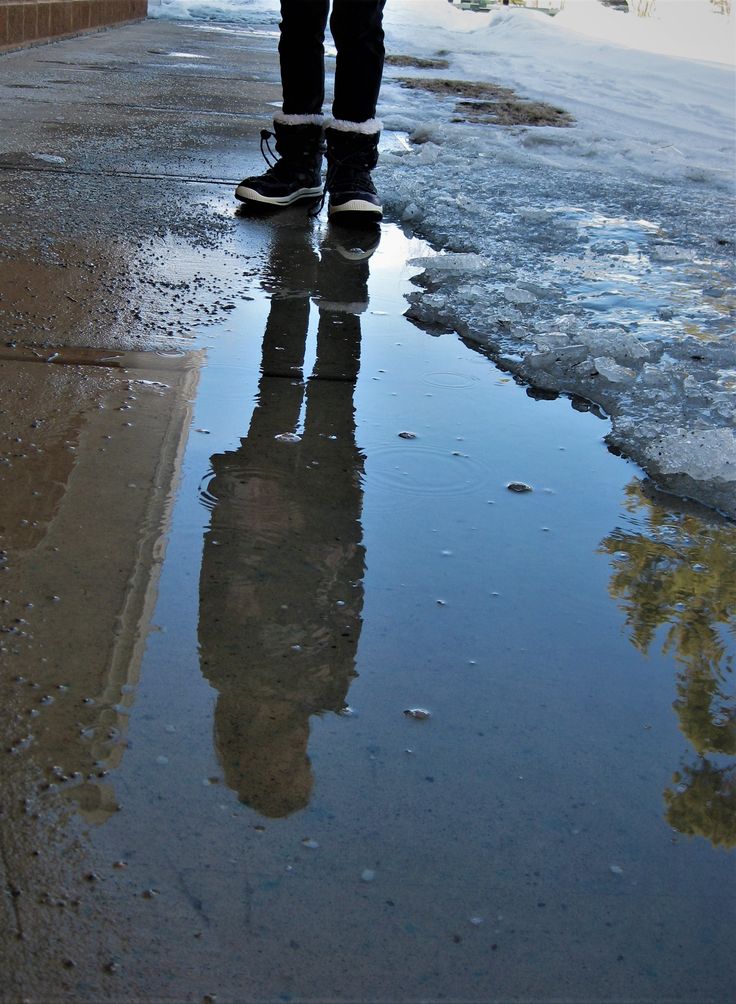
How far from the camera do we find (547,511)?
1.58m

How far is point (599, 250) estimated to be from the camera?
10.3 ft

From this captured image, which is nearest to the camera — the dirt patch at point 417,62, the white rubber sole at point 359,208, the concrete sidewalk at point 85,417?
the concrete sidewalk at point 85,417

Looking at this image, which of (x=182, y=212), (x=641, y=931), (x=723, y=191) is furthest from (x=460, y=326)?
(x=723, y=191)

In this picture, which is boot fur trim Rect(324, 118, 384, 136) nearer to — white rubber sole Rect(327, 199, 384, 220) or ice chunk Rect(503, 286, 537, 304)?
white rubber sole Rect(327, 199, 384, 220)

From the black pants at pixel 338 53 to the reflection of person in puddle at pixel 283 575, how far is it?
1.41 m

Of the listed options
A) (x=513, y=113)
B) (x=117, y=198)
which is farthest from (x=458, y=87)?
(x=117, y=198)

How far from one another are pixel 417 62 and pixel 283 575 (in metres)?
9.23

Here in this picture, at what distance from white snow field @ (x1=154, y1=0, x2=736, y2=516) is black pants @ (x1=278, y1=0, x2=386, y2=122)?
1.25ft

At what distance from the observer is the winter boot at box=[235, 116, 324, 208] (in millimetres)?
3195

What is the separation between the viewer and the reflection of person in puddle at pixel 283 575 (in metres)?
1.08

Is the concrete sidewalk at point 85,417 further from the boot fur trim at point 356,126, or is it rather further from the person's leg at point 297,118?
the boot fur trim at point 356,126

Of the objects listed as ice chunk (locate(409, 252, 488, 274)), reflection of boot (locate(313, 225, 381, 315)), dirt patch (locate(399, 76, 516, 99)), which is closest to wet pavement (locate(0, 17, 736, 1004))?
reflection of boot (locate(313, 225, 381, 315))

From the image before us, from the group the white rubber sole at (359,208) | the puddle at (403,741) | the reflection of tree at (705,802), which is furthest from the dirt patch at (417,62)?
the reflection of tree at (705,802)

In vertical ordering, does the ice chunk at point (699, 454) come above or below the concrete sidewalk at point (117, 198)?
above
